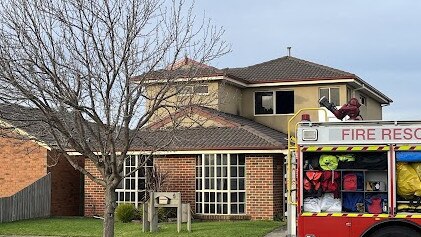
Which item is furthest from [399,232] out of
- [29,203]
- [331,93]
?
[331,93]

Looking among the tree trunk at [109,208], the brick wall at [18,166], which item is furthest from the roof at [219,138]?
the brick wall at [18,166]

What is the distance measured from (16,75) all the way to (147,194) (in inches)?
416

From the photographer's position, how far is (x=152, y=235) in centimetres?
1806

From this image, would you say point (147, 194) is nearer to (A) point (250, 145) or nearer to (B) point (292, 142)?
(A) point (250, 145)

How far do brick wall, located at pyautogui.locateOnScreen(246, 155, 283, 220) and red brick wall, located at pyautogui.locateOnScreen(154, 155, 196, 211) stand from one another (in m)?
1.93

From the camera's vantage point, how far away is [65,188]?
25875 millimetres

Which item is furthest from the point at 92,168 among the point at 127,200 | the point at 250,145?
the point at 250,145

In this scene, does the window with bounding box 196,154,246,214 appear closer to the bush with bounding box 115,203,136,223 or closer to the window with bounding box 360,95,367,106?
the bush with bounding box 115,203,136,223

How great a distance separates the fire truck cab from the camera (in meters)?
11.3

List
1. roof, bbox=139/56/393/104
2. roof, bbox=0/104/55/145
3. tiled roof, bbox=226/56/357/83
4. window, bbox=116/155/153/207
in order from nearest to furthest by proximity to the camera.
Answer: roof, bbox=0/104/55/145 → window, bbox=116/155/153/207 → roof, bbox=139/56/393/104 → tiled roof, bbox=226/56/357/83

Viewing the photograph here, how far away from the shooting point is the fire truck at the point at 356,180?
37.0 ft

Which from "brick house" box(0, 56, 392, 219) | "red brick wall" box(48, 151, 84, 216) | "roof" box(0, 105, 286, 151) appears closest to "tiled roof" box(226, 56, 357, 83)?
"brick house" box(0, 56, 392, 219)

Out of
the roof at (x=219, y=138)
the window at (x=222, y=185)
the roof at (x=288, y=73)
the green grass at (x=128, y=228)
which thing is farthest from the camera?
the roof at (x=288, y=73)

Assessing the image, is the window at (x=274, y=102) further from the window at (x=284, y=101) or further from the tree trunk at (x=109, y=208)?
the tree trunk at (x=109, y=208)
